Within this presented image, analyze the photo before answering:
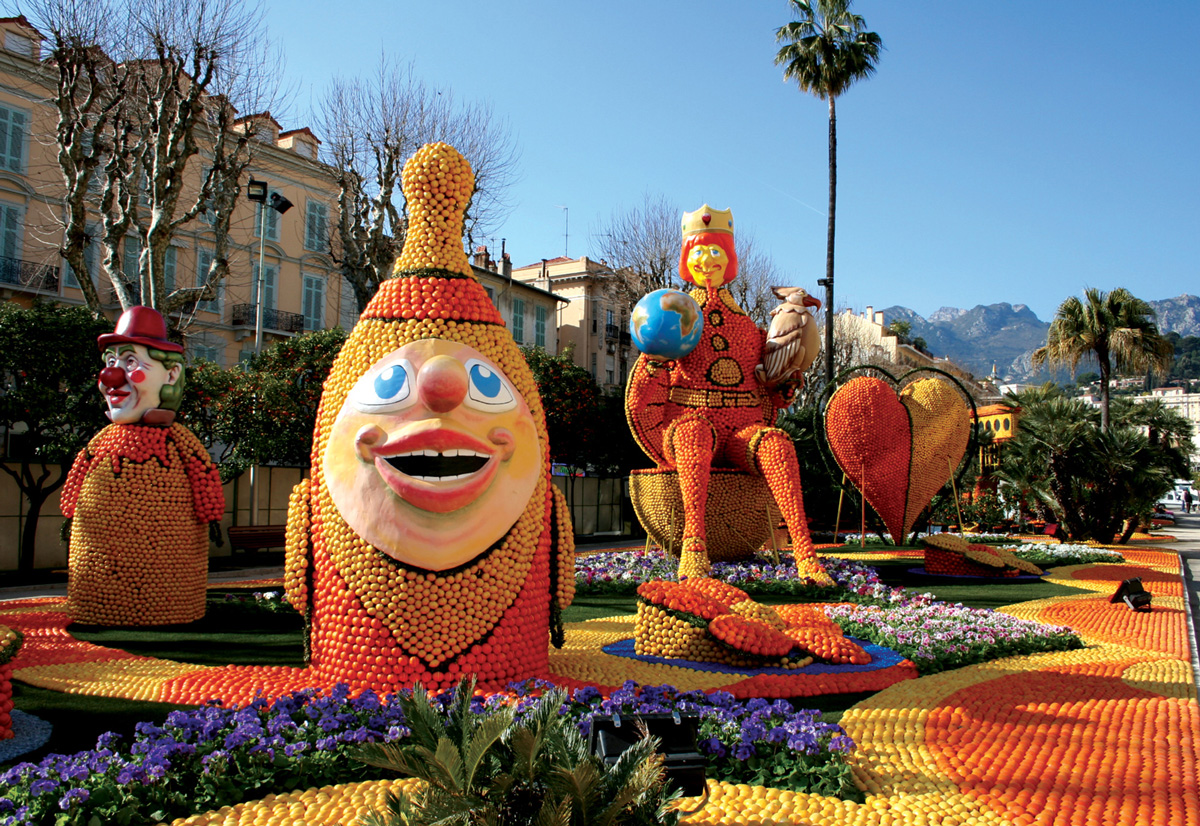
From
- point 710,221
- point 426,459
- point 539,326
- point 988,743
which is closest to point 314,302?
point 539,326

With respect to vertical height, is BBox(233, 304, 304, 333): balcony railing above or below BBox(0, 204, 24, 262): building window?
below

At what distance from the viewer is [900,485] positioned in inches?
481

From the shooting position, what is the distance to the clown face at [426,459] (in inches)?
187

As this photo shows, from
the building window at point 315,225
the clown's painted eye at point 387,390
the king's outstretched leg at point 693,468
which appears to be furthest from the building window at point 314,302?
the clown's painted eye at point 387,390

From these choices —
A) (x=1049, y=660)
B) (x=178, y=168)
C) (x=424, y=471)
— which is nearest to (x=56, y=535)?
(x=178, y=168)

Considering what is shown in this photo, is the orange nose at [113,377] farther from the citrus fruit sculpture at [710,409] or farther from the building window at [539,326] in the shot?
Answer: the building window at [539,326]

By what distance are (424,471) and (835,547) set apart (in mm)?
14897

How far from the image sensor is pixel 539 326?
37.0m

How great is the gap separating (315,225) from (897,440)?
22.0 metres

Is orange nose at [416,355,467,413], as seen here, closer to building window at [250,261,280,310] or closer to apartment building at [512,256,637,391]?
building window at [250,261,280,310]

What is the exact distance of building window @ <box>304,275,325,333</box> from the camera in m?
28.1

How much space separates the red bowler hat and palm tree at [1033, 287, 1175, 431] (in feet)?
92.1

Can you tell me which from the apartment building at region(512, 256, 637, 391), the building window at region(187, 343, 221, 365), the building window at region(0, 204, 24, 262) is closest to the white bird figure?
the building window at region(187, 343, 221, 365)

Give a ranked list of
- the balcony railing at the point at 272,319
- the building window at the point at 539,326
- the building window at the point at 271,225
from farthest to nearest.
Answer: the building window at the point at 539,326
the building window at the point at 271,225
the balcony railing at the point at 272,319
